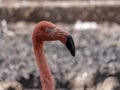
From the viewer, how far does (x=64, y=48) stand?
353 inches

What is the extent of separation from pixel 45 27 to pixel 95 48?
4534mm

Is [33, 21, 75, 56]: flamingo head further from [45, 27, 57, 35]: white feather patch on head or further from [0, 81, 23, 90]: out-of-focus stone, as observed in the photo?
[0, 81, 23, 90]: out-of-focus stone

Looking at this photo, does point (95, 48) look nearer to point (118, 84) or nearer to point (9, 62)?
point (9, 62)

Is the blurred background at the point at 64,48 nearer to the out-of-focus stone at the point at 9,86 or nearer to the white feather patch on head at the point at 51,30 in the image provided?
the out-of-focus stone at the point at 9,86

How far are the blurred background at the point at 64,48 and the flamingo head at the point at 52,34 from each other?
1.50 meters

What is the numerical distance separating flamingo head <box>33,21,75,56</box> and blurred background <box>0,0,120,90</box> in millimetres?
1502

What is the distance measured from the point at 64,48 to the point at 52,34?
4.68 m

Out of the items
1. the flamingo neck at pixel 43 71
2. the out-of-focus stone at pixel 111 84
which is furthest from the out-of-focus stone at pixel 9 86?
the flamingo neck at pixel 43 71

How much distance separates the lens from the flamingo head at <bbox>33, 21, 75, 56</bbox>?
421 centimetres

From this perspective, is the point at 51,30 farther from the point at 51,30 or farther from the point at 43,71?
the point at 43,71

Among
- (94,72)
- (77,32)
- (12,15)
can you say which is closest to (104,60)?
(94,72)

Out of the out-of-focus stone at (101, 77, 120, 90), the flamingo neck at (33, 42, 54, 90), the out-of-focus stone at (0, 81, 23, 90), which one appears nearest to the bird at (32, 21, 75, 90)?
the flamingo neck at (33, 42, 54, 90)

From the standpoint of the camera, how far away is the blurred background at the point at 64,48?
6.65 metres

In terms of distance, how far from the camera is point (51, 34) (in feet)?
14.1
